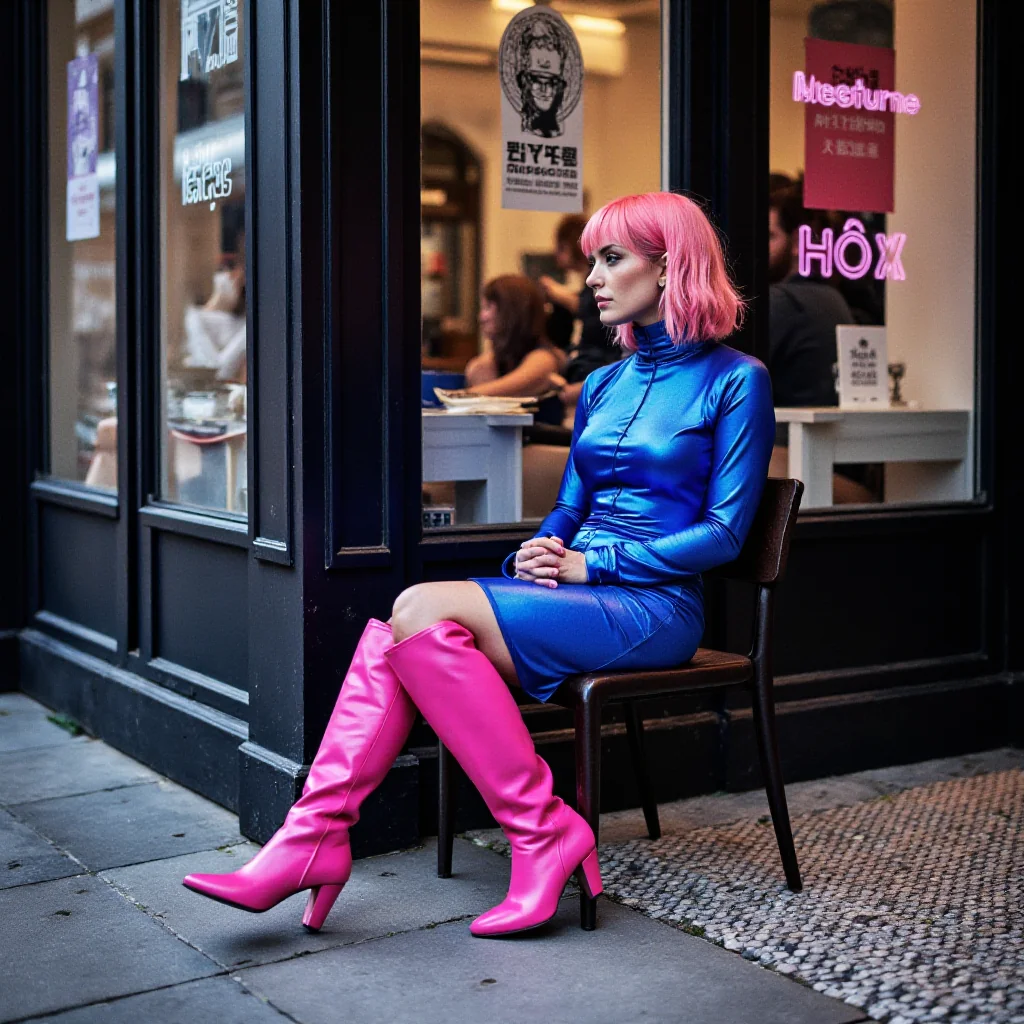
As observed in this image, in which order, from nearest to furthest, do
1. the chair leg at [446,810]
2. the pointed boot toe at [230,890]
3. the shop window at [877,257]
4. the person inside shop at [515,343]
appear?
the pointed boot toe at [230,890] < the chair leg at [446,810] < the shop window at [877,257] < the person inside shop at [515,343]

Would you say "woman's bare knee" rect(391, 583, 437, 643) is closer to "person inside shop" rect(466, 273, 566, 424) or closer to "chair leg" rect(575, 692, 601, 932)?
"chair leg" rect(575, 692, 601, 932)

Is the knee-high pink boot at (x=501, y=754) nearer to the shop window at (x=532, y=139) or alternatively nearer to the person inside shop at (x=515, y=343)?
the shop window at (x=532, y=139)

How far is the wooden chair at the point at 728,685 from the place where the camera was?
3209mm

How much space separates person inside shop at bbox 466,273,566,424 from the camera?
631 cm

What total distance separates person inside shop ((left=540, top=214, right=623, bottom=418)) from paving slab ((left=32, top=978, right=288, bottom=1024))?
2877mm

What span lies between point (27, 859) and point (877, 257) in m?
3.30

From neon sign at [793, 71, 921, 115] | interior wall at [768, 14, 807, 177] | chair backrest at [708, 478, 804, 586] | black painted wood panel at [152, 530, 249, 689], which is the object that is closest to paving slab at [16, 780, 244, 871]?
black painted wood panel at [152, 530, 249, 689]

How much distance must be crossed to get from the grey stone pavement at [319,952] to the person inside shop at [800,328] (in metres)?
1.31

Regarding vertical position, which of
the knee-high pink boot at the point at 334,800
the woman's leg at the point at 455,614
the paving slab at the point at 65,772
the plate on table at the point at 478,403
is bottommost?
the paving slab at the point at 65,772

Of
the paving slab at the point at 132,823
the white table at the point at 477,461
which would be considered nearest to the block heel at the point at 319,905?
the paving slab at the point at 132,823

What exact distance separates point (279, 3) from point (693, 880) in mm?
2473

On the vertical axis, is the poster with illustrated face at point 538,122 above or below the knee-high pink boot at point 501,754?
above

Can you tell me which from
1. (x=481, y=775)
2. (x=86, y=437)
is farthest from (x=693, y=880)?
(x=86, y=437)

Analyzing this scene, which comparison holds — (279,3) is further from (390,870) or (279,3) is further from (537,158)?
(390,870)
